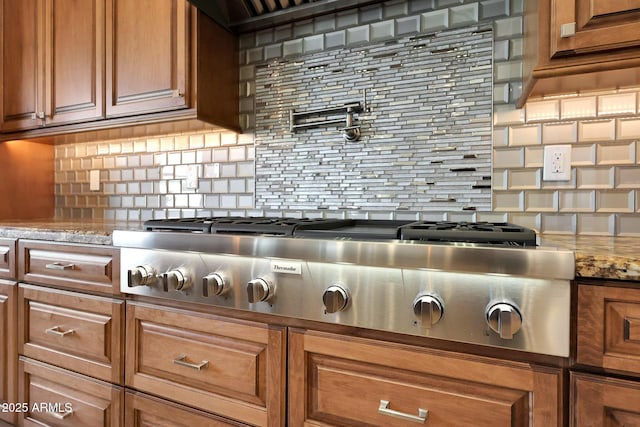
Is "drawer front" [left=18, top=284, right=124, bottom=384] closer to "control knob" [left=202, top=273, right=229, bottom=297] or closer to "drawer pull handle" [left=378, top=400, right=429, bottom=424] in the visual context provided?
"control knob" [left=202, top=273, right=229, bottom=297]

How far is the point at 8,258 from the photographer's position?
59.6 inches

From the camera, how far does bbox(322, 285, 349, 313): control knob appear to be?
87cm

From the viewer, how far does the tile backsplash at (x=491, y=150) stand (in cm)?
123

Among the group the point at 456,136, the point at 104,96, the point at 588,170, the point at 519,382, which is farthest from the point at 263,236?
the point at 104,96

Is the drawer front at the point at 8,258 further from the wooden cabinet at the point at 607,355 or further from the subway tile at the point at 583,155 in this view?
the subway tile at the point at 583,155

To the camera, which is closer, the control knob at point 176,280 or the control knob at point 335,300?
the control knob at point 335,300

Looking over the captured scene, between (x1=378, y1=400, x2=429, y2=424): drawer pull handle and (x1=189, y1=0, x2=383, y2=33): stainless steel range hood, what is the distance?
4.48 ft

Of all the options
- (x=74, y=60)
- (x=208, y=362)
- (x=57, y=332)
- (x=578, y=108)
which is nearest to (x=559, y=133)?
(x=578, y=108)

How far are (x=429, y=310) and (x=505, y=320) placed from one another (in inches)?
5.6

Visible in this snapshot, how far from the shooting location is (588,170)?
49.3 inches

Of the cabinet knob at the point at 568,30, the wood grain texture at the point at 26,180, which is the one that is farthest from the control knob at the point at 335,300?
the wood grain texture at the point at 26,180

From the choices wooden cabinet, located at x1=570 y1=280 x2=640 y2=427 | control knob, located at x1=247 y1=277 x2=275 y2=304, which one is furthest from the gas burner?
control knob, located at x1=247 y1=277 x2=275 y2=304

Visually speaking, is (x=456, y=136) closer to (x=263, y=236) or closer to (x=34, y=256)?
(x=263, y=236)

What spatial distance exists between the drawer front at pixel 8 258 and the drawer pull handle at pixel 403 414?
4.90 feet
